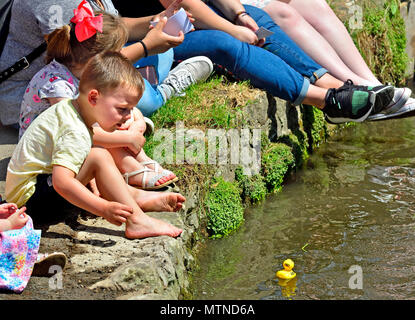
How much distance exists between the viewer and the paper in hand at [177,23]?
398cm

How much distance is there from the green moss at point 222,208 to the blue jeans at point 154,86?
606 millimetres

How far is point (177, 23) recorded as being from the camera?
400 cm

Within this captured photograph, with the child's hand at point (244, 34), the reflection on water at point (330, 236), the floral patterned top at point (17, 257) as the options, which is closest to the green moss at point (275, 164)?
the reflection on water at point (330, 236)

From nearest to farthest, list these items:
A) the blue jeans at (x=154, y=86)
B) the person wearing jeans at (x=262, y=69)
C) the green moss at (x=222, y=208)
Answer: the green moss at (x=222, y=208) < the blue jeans at (x=154, y=86) < the person wearing jeans at (x=262, y=69)

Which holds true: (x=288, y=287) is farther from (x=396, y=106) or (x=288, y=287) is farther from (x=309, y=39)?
(x=309, y=39)

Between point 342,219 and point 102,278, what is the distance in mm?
1846

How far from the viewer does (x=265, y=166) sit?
4641mm

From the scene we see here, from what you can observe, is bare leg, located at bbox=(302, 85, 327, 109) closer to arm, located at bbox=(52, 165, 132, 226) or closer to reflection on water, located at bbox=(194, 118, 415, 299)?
reflection on water, located at bbox=(194, 118, 415, 299)

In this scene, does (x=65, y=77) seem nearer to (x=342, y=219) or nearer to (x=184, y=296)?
(x=184, y=296)

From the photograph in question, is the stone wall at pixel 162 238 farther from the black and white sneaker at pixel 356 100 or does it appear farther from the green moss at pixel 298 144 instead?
the black and white sneaker at pixel 356 100

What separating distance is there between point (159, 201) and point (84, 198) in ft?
1.72

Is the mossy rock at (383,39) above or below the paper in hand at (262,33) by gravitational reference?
below

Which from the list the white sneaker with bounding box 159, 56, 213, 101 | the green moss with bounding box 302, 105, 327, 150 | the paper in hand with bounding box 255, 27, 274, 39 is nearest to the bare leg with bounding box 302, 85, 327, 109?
the paper in hand with bounding box 255, 27, 274, 39

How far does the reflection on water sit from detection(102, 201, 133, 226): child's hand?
628mm
